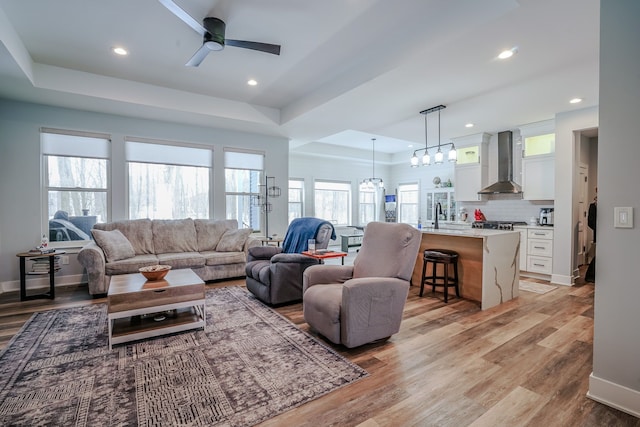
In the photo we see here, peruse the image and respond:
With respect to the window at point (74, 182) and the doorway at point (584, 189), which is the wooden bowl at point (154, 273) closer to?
the window at point (74, 182)

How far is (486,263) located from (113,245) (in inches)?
190

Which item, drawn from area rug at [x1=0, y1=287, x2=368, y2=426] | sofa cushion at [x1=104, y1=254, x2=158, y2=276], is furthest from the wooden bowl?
sofa cushion at [x1=104, y1=254, x2=158, y2=276]

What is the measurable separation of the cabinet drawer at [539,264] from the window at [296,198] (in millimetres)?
5705

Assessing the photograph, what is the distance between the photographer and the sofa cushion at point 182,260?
169 inches

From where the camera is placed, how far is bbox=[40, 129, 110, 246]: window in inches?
178

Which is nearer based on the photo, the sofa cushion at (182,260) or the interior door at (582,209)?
the sofa cushion at (182,260)

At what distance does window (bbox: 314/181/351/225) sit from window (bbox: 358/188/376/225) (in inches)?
21.8

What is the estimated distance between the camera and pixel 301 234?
4.17 m

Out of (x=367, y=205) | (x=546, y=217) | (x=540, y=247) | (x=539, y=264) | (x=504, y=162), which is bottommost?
(x=539, y=264)

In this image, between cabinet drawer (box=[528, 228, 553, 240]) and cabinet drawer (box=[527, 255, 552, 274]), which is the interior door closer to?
cabinet drawer (box=[528, 228, 553, 240])

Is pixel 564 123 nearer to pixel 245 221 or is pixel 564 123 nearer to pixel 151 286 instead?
pixel 245 221

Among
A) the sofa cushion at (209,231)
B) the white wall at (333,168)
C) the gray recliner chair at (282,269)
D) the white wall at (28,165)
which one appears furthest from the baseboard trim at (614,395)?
the white wall at (333,168)

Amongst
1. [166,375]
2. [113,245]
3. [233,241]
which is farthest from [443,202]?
[166,375]

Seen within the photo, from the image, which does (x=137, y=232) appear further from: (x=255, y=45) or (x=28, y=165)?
(x=255, y=45)
